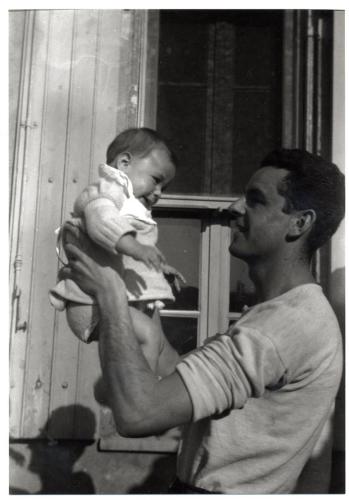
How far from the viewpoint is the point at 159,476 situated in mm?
1818

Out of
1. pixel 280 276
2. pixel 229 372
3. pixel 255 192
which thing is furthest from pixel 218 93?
pixel 229 372

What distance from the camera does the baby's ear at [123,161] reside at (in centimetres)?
129

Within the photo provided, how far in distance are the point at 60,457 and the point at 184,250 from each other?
2.52 ft

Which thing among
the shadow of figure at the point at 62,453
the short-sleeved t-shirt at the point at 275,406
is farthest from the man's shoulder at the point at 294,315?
the shadow of figure at the point at 62,453

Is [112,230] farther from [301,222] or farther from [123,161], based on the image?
[301,222]

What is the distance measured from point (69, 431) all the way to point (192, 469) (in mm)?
842

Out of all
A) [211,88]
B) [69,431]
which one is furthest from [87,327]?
[211,88]

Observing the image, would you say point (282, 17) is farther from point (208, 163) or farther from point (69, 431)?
point (69, 431)

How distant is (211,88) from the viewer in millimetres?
2121

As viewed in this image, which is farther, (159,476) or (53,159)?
(53,159)

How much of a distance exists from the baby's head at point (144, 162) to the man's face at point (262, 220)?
0.19m

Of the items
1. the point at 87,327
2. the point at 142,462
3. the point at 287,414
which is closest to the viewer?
the point at 287,414

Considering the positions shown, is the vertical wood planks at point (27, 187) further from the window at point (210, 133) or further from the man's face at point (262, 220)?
the man's face at point (262, 220)

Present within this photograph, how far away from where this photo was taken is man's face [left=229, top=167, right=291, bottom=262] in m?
1.20
